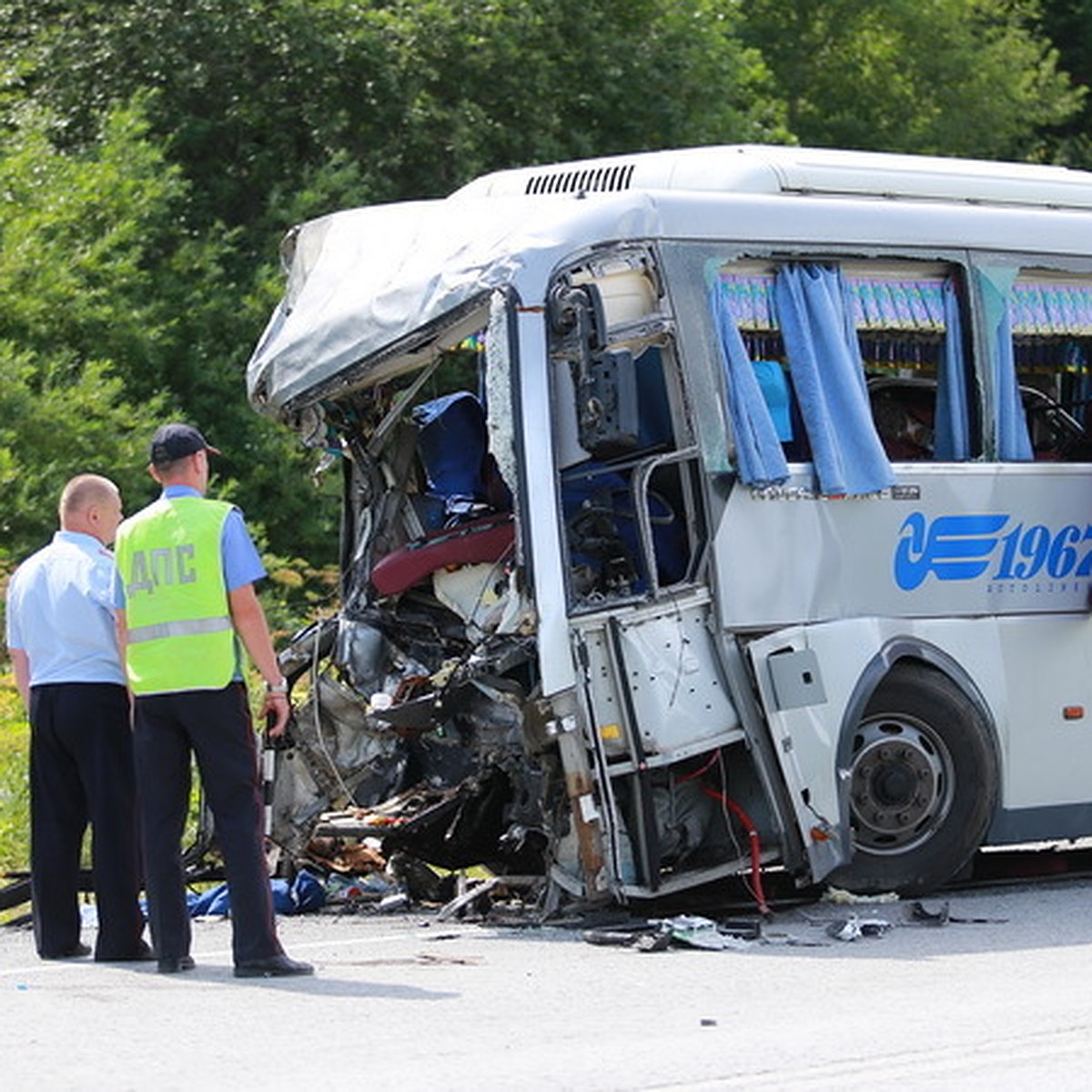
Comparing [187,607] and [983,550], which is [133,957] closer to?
[187,607]

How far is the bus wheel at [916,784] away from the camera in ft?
38.0

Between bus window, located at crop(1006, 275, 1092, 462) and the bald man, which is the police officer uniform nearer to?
the bald man

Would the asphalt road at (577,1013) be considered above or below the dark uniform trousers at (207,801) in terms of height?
below

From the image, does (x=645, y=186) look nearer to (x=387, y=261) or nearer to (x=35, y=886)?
(x=387, y=261)

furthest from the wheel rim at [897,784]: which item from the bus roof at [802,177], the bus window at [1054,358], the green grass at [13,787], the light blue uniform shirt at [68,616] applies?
the green grass at [13,787]

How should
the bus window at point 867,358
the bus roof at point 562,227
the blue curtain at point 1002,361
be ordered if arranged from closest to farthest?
the bus roof at point 562,227
the bus window at point 867,358
the blue curtain at point 1002,361

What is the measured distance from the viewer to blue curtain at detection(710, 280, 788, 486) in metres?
11.2

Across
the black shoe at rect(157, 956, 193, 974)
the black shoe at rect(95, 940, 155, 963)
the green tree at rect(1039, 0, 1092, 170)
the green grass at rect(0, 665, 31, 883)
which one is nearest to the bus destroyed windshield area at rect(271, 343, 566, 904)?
the green grass at rect(0, 665, 31, 883)

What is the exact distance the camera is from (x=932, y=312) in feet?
39.5

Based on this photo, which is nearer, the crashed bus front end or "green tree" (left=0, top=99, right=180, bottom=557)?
the crashed bus front end

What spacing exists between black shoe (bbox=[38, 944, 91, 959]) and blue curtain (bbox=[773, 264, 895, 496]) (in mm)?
3627

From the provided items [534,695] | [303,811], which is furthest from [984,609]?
[303,811]

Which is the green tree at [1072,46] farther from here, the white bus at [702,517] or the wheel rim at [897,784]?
the wheel rim at [897,784]

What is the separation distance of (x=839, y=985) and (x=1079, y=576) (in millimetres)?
3806
